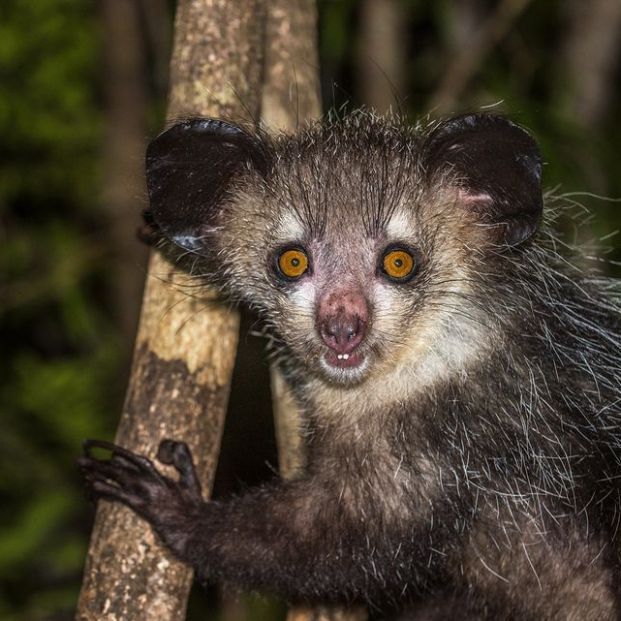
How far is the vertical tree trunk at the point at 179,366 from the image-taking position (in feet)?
11.1

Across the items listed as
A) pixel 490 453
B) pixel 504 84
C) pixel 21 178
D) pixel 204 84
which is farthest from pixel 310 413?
pixel 21 178

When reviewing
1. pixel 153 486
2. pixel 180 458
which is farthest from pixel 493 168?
pixel 153 486

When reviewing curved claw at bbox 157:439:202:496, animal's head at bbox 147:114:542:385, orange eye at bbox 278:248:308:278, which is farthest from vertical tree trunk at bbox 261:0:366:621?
orange eye at bbox 278:248:308:278

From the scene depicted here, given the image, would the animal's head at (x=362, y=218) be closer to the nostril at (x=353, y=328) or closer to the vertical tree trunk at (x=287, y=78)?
the nostril at (x=353, y=328)

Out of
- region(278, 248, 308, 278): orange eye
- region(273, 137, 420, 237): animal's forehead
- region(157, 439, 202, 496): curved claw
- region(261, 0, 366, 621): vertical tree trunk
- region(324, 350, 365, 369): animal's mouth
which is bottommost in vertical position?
region(157, 439, 202, 496): curved claw

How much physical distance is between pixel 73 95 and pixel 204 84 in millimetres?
2846

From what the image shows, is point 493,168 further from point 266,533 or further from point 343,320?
point 266,533

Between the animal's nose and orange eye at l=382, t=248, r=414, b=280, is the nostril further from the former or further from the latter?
orange eye at l=382, t=248, r=414, b=280

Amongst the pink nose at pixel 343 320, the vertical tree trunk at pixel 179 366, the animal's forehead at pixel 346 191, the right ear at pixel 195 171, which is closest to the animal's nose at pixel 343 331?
the pink nose at pixel 343 320

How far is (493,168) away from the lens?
3426mm

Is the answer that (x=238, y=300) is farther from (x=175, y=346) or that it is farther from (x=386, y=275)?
(x=386, y=275)

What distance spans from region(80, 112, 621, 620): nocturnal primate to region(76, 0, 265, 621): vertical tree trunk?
84mm

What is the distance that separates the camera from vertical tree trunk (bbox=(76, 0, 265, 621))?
338 cm

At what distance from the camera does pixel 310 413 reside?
12.6ft
